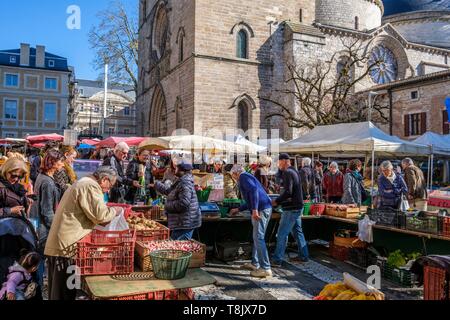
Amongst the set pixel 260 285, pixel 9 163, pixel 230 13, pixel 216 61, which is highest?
pixel 230 13

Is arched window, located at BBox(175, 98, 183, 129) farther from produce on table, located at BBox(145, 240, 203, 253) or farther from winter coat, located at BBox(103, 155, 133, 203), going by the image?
produce on table, located at BBox(145, 240, 203, 253)

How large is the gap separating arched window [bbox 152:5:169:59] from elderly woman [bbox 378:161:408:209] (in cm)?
2345

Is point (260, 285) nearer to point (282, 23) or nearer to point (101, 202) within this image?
point (101, 202)

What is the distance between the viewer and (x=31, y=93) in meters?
39.5

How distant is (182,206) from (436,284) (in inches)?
124

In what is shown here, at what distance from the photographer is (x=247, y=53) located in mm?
21750

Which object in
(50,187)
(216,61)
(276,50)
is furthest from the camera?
(276,50)

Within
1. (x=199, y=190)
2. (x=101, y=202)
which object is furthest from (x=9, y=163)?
(x=199, y=190)

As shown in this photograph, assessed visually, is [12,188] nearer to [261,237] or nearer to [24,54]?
[261,237]

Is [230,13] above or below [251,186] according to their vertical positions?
above

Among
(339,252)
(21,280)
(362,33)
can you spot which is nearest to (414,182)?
(339,252)

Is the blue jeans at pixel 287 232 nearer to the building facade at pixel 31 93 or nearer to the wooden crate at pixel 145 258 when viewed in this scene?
the wooden crate at pixel 145 258

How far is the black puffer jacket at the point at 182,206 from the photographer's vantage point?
528 cm

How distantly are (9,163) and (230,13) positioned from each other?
19031 millimetres
